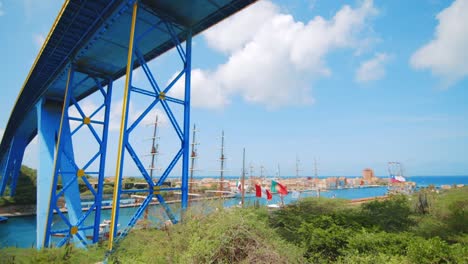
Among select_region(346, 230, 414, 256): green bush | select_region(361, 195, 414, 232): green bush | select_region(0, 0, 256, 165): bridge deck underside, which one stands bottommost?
select_region(361, 195, 414, 232): green bush

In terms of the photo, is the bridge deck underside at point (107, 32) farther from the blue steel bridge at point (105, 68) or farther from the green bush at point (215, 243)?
the green bush at point (215, 243)

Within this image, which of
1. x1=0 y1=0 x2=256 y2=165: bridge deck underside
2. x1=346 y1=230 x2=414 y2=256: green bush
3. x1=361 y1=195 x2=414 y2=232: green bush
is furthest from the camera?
x1=361 y1=195 x2=414 y2=232: green bush

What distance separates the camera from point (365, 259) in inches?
162

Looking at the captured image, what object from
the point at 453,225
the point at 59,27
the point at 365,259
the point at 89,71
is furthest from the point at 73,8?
the point at 453,225

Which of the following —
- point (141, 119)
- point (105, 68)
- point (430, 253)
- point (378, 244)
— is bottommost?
point (378, 244)

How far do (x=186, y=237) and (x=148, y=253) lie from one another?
2.41 feet

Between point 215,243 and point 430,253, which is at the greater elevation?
point 215,243

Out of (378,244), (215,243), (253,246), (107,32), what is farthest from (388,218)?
(107,32)

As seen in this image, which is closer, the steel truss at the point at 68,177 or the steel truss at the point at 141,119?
the steel truss at the point at 141,119

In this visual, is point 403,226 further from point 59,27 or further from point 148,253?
point 59,27

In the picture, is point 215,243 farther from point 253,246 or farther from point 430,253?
point 430,253

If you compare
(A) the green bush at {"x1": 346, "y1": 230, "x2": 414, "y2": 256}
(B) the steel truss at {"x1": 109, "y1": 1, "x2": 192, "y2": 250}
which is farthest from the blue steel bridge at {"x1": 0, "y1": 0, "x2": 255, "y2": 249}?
(A) the green bush at {"x1": 346, "y1": 230, "x2": 414, "y2": 256}

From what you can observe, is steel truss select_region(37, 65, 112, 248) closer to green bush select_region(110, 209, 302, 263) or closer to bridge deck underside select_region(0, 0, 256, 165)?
bridge deck underside select_region(0, 0, 256, 165)

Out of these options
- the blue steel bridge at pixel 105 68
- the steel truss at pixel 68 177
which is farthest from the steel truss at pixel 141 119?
the steel truss at pixel 68 177
